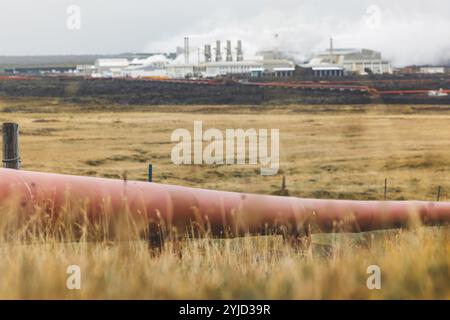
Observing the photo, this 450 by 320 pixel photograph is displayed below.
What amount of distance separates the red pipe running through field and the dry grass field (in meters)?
0.17

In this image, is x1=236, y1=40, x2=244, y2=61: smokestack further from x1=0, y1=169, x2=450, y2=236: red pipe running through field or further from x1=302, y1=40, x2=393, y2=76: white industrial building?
x1=0, y1=169, x2=450, y2=236: red pipe running through field

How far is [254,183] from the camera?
21.0 m

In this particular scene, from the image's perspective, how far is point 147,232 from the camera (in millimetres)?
4688

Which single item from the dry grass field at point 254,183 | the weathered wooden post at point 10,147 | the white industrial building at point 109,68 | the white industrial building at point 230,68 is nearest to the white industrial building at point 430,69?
the white industrial building at point 230,68

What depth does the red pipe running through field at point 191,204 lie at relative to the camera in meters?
4.58

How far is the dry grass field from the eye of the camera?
11.8 feet

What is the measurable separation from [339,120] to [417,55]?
94.2 metres

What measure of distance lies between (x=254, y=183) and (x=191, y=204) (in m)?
16.2

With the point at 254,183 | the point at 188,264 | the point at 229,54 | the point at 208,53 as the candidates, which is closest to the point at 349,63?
the point at 229,54

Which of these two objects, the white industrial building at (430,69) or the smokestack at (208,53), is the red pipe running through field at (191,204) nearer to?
the white industrial building at (430,69)

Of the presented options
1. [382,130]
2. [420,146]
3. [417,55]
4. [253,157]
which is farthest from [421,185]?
[417,55]

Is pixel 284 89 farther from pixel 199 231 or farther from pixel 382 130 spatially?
pixel 199 231

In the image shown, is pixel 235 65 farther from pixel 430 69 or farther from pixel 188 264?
pixel 188 264

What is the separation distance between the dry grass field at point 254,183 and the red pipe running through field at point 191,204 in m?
0.17
